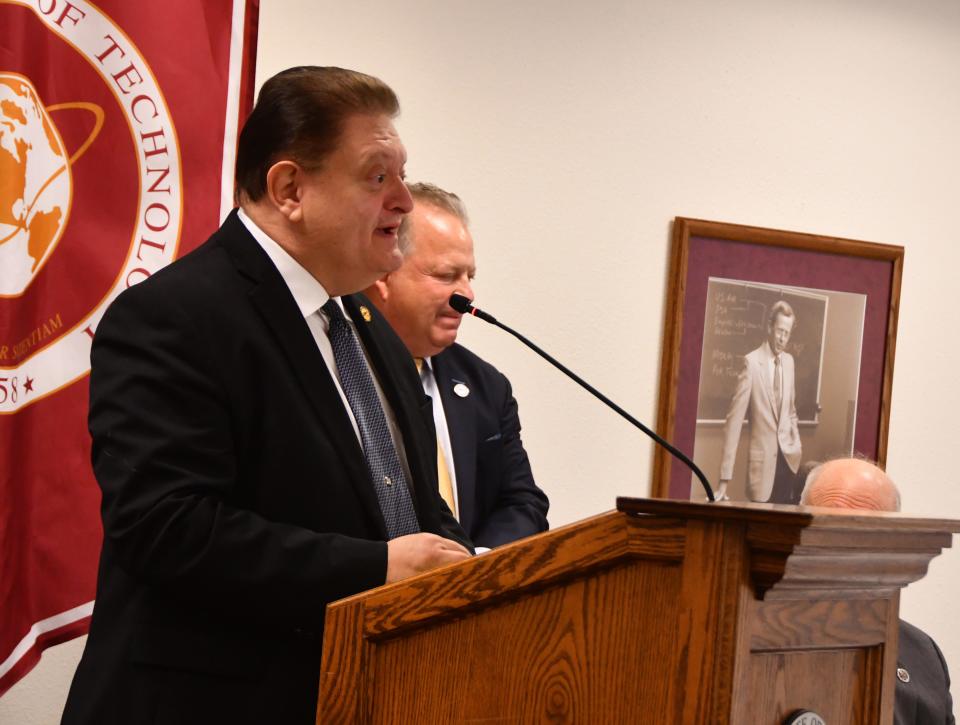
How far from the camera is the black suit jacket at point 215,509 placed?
1512mm

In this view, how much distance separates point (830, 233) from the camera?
3936 millimetres

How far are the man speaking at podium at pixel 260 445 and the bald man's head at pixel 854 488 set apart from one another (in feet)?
3.68

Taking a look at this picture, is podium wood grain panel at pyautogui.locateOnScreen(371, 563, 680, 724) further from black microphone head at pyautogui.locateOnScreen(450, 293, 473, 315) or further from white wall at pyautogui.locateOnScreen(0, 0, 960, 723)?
white wall at pyautogui.locateOnScreen(0, 0, 960, 723)

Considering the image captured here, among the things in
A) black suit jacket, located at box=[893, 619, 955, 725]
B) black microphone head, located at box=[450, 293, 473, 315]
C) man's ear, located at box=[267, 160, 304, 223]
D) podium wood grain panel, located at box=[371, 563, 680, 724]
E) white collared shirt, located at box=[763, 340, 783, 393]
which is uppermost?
man's ear, located at box=[267, 160, 304, 223]

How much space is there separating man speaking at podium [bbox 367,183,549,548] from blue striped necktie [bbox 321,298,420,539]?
2.73ft

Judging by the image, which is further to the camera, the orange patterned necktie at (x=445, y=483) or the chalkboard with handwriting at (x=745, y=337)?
the chalkboard with handwriting at (x=745, y=337)

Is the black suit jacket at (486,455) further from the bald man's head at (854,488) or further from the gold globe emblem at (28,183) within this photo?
the gold globe emblem at (28,183)

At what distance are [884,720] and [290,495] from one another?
808 millimetres

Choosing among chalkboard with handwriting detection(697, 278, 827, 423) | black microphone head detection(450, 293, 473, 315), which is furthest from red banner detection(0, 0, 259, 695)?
chalkboard with handwriting detection(697, 278, 827, 423)

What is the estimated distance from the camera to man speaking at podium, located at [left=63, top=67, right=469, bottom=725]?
152 cm

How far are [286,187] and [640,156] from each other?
2020 millimetres

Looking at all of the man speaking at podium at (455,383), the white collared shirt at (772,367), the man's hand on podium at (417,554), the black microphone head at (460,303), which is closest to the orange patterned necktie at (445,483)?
the man speaking at podium at (455,383)

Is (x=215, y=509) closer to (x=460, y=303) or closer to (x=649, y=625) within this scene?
(x=649, y=625)

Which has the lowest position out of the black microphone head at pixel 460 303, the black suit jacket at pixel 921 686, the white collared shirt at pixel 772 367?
the black suit jacket at pixel 921 686
